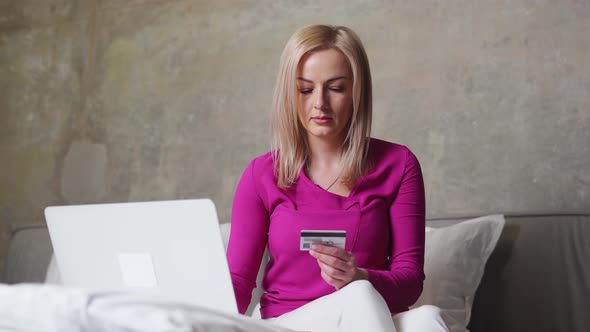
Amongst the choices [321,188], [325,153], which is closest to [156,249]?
[321,188]

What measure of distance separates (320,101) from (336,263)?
538 mm

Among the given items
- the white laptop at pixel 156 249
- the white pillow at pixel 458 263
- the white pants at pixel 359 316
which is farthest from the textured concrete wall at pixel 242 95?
the white laptop at pixel 156 249

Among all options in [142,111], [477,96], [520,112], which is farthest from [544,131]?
[142,111]

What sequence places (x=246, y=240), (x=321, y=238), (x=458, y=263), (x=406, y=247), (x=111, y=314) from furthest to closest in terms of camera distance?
1. (x=458, y=263)
2. (x=246, y=240)
3. (x=406, y=247)
4. (x=321, y=238)
5. (x=111, y=314)

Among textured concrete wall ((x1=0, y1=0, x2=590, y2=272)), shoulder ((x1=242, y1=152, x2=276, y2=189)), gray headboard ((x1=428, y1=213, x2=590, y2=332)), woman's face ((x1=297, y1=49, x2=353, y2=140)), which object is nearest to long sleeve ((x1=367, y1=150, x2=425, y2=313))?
woman's face ((x1=297, y1=49, x2=353, y2=140))

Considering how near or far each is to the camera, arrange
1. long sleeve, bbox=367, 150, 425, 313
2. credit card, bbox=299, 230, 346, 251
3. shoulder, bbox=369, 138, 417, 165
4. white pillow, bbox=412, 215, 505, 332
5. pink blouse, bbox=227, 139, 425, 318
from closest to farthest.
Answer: credit card, bbox=299, 230, 346, 251
long sleeve, bbox=367, 150, 425, 313
pink blouse, bbox=227, 139, 425, 318
shoulder, bbox=369, 138, 417, 165
white pillow, bbox=412, 215, 505, 332

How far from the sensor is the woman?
6.13 ft

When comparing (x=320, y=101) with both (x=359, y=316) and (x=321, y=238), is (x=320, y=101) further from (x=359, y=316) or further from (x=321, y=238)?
(x=359, y=316)

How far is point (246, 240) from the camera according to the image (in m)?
1.96

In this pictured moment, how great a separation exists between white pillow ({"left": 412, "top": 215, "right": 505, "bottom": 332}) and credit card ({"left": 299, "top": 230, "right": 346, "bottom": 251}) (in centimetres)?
87

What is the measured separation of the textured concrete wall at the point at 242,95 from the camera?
276cm

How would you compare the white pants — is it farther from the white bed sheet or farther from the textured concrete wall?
the textured concrete wall

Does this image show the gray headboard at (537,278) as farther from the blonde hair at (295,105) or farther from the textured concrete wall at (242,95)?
the blonde hair at (295,105)

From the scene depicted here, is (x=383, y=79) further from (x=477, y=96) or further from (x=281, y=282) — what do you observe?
(x=281, y=282)
